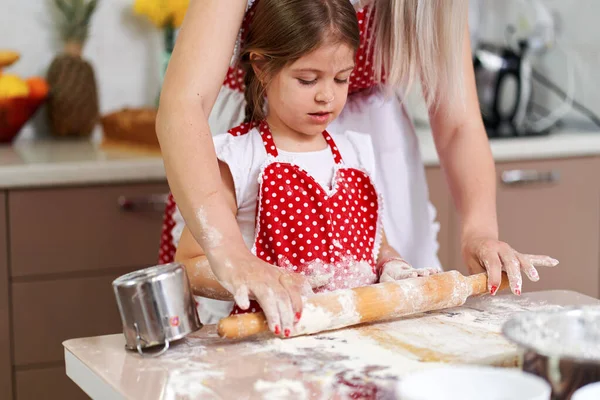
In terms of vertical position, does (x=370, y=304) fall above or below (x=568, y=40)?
below

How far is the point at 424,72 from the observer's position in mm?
1529

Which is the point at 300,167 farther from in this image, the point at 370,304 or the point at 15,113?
the point at 15,113

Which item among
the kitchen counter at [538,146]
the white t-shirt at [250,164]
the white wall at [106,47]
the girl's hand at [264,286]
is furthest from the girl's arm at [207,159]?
the white wall at [106,47]

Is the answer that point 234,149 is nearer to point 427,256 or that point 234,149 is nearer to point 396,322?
point 396,322

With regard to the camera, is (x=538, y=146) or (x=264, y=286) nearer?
(x=264, y=286)

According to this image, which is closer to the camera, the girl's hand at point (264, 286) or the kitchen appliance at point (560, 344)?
the kitchen appliance at point (560, 344)

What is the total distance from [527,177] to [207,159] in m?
1.43

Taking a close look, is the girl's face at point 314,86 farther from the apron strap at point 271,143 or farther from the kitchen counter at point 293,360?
the kitchen counter at point 293,360

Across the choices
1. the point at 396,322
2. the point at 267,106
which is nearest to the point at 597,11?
the point at 267,106

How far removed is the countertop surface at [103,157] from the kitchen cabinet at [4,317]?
9 cm

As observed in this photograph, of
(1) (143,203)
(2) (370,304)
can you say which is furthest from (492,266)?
Result: (1) (143,203)

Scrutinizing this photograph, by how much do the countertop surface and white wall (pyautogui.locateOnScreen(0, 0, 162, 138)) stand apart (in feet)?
0.77

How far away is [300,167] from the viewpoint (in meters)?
1.43

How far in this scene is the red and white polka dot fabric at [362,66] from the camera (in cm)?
153
